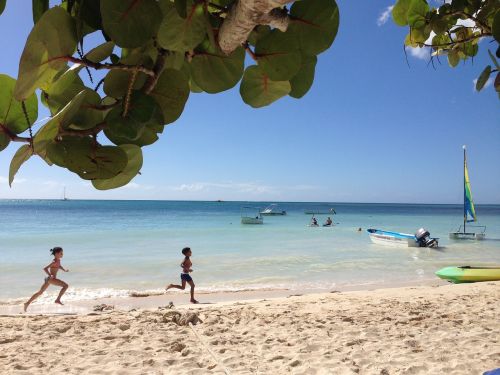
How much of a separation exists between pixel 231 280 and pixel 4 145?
1173 centimetres

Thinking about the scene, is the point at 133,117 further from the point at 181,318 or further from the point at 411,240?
the point at 411,240

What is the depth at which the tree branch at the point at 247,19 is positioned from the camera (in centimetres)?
35

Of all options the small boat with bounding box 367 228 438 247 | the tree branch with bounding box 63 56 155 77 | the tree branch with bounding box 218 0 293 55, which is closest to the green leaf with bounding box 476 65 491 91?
the tree branch with bounding box 218 0 293 55

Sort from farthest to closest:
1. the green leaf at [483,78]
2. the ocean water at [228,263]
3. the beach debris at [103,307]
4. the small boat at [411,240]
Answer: the small boat at [411,240]
the ocean water at [228,263]
the beach debris at [103,307]
the green leaf at [483,78]

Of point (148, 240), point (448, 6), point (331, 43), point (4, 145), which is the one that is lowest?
point (148, 240)

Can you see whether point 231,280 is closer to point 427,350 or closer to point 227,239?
point 427,350

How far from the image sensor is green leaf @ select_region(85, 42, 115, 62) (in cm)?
38

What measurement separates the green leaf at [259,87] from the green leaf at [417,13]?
51 cm

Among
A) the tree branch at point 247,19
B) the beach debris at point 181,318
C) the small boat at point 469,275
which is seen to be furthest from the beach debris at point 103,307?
the small boat at point 469,275

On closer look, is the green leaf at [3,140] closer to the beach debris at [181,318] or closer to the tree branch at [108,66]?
the tree branch at [108,66]

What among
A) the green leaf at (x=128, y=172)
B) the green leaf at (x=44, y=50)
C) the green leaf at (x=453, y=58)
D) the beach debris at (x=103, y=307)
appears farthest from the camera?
the beach debris at (x=103, y=307)

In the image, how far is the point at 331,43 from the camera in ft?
1.50

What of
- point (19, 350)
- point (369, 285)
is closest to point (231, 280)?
point (369, 285)

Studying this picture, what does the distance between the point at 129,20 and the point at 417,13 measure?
79 centimetres
